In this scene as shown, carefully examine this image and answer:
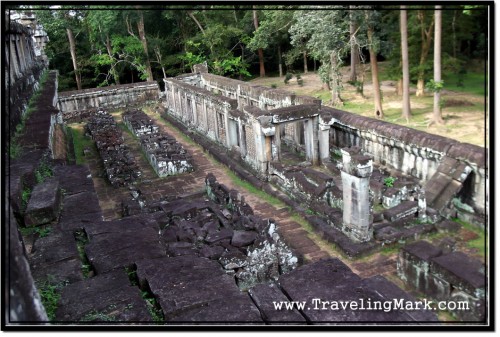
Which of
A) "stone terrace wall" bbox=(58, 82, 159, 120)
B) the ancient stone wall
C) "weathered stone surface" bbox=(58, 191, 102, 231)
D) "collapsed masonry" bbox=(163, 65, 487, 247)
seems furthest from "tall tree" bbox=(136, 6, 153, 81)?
the ancient stone wall

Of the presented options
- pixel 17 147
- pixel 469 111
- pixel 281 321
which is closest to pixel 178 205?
pixel 17 147

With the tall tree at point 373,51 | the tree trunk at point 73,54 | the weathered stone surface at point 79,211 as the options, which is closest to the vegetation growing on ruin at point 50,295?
the weathered stone surface at point 79,211

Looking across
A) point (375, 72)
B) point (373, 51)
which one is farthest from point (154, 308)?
point (373, 51)

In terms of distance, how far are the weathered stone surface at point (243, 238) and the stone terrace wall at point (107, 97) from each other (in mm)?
20689

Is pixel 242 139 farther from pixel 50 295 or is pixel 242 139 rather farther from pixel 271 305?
pixel 50 295

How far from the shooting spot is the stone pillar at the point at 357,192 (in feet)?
30.7

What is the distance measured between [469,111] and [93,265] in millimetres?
19210

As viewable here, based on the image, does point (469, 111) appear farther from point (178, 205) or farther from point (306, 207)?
point (178, 205)

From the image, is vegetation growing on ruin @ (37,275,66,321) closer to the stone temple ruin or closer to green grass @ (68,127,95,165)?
the stone temple ruin

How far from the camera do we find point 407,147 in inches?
476

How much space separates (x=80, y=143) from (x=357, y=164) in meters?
15.6

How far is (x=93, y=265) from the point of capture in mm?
6676

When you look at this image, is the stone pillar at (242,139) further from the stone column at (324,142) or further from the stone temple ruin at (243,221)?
the stone column at (324,142)

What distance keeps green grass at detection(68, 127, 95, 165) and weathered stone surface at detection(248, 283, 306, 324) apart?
1375cm
